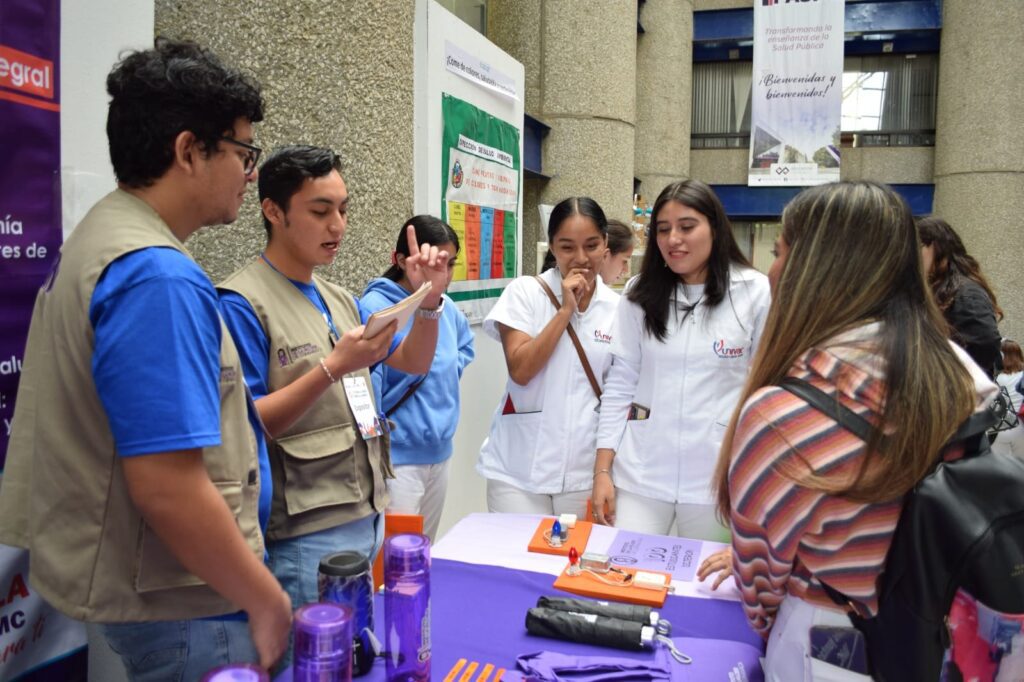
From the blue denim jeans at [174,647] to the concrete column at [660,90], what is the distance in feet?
29.1

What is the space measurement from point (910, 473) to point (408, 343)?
146cm

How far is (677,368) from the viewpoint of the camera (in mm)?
2312

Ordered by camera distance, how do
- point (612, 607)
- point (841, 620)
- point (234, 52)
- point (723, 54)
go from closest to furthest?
point (841, 620) → point (612, 607) → point (234, 52) → point (723, 54)

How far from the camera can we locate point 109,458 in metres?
1.06

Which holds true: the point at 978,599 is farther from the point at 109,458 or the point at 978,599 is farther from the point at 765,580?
the point at 109,458

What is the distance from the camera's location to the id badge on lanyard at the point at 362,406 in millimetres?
1759

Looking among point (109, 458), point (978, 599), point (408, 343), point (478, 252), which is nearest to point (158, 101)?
point (109, 458)

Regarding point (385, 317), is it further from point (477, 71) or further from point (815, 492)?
point (477, 71)

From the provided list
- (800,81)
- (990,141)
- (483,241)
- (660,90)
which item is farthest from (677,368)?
(990,141)

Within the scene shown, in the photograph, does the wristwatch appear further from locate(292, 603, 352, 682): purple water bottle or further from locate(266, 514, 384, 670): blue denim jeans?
locate(292, 603, 352, 682): purple water bottle

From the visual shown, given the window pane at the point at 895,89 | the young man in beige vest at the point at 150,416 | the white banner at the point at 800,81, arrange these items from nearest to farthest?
the young man in beige vest at the point at 150,416 < the white banner at the point at 800,81 < the window pane at the point at 895,89

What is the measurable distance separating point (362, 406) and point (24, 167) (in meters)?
0.85

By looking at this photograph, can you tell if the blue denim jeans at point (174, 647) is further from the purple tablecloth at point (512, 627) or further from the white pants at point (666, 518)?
the white pants at point (666, 518)

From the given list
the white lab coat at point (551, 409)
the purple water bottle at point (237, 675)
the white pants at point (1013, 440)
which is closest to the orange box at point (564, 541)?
the white lab coat at point (551, 409)
